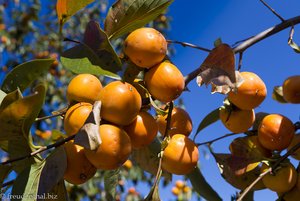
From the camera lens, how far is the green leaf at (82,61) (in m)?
1.03

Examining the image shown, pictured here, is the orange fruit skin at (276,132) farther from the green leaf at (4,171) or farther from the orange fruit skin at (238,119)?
the green leaf at (4,171)

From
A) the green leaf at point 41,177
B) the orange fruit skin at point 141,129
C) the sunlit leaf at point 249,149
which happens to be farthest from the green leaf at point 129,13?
the sunlit leaf at point 249,149

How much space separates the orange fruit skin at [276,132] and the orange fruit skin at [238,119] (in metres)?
0.04

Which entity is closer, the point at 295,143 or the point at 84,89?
the point at 84,89

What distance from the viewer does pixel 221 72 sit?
1.00 m

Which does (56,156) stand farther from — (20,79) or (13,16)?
(13,16)

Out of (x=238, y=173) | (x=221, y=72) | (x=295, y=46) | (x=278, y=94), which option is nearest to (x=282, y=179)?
(x=238, y=173)

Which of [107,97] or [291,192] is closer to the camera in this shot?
[107,97]

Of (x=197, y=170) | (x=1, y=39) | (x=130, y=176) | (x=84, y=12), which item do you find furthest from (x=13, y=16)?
(x=197, y=170)

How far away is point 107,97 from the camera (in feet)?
2.94

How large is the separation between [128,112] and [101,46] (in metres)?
0.21

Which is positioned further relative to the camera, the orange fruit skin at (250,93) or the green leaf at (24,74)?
the orange fruit skin at (250,93)

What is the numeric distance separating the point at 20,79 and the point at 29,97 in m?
0.17

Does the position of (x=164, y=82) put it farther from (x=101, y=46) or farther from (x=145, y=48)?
(x=101, y=46)
